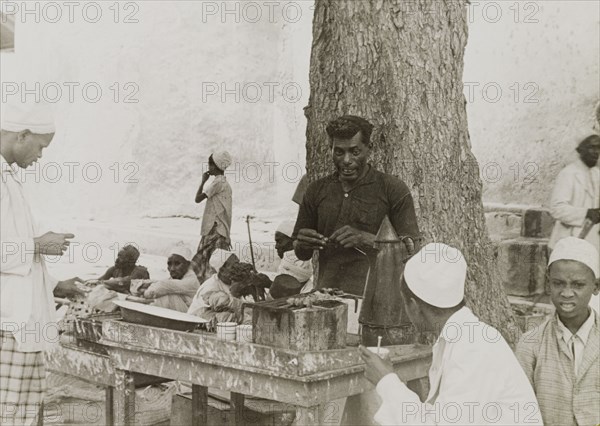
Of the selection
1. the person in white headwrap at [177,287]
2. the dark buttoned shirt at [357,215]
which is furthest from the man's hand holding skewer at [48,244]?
the person in white headwrap at [177,287]

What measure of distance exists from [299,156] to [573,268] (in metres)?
6.78

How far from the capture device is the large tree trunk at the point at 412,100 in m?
6.06

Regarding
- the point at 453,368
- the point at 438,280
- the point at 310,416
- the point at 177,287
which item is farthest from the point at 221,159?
the point at 453,368

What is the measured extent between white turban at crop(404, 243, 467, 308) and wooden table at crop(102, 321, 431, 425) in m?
0.80

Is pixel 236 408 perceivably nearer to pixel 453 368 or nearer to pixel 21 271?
pixel 21 271

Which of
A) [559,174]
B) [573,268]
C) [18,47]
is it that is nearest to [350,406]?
[573,268]

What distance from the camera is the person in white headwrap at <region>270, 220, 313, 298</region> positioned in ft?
19.4

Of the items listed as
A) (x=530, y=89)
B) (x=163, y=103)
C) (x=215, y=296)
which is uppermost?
(x=163, y=103)

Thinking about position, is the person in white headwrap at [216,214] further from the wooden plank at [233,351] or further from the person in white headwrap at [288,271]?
the wooden plank at [233,351]

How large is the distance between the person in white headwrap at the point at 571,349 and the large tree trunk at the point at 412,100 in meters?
2.49

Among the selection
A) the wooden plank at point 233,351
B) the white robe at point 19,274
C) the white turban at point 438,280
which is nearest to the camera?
the white turban at point 438,280

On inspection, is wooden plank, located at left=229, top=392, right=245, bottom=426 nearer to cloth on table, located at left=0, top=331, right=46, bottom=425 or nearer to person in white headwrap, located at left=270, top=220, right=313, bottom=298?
person in white headwrap, located at left=270, top=220, right=313, bottom=298

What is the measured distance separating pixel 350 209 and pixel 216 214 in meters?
4.59

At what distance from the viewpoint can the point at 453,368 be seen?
3027mm
